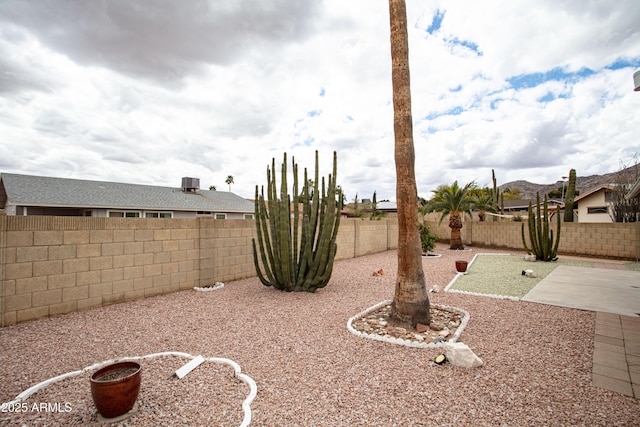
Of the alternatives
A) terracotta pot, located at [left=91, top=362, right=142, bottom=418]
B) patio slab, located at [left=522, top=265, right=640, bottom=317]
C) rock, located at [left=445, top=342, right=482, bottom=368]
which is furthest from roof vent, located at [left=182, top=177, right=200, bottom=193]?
rock, located at [left=445, top=342, right=482, bottom=368]

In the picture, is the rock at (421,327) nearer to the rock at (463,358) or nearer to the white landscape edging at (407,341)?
the white landscape edging at (407,341)

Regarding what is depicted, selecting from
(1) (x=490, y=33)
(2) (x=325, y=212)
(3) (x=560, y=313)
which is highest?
(1) (x=490, y=33)

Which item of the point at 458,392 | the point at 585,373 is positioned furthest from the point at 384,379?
the point at 585,373

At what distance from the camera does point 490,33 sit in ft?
21.8

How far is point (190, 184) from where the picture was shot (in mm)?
20484

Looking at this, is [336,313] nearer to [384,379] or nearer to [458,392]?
[384,379]

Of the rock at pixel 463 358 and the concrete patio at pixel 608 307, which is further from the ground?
the rock at pixel 463 358

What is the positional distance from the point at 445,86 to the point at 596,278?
20.0ft

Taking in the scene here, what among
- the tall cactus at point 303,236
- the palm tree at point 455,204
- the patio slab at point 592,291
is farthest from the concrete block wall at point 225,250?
the palm tree at point 455,204

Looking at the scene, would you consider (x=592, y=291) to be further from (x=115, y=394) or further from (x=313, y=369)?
(x=115, y=394)

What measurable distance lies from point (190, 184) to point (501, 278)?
18885 mm

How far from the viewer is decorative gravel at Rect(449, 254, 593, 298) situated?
6500 mm

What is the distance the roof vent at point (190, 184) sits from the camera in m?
20.5

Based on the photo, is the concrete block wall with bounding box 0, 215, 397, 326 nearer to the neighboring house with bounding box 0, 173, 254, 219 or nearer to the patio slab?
the patio slab
